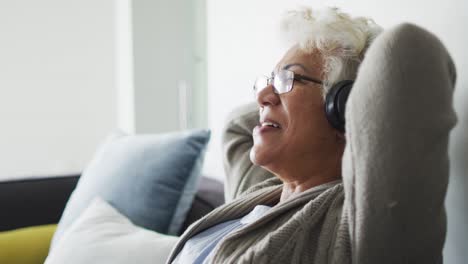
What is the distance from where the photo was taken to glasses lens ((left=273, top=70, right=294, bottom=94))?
1014 mm

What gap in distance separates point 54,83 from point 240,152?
2066 millimetres

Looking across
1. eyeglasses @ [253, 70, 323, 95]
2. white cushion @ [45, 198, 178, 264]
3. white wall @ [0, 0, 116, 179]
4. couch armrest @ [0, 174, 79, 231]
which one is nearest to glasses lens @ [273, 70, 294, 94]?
eyeglasses @ [253, 70, 323, 95]

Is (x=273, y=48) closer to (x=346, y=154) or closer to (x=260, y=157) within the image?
(x=260, y=157)

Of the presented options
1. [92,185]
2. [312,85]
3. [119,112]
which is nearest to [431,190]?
[312,85]

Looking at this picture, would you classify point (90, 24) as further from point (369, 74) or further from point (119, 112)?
point (369, 74)

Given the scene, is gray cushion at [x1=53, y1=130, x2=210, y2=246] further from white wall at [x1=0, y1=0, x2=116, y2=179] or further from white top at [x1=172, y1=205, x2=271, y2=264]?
white wall at [x1=0, y1=0, x2=116, y2=179]

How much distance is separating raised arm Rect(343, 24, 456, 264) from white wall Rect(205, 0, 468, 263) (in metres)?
0.19

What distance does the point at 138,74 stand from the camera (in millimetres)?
2713

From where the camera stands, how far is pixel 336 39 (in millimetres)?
983

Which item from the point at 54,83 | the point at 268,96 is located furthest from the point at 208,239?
the point at 54,83

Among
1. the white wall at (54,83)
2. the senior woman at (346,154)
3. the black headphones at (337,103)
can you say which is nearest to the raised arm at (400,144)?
the senior woman at (346,154)

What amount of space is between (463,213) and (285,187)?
34cm

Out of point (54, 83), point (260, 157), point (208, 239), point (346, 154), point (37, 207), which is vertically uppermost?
point (346, 154)

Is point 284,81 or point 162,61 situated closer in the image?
point 284,81
